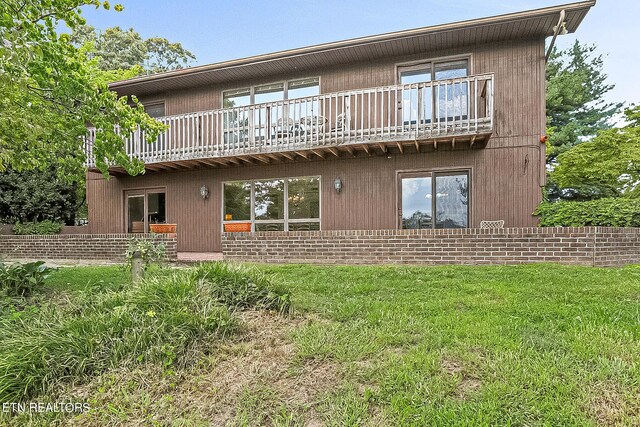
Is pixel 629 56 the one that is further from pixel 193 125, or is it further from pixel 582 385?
pixel 582 385

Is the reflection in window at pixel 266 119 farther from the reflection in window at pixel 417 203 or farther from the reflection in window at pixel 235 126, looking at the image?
the reflection in window at pixel 417 203

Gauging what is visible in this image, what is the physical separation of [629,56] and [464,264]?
70.7ft

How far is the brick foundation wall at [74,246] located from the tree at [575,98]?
1881cm

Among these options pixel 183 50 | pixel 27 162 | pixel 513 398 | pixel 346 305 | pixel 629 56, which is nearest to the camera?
pixel 513 398

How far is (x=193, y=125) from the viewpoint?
9.81m

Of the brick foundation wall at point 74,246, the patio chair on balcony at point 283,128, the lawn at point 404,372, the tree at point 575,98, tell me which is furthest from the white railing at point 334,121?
the tree at point 575,98

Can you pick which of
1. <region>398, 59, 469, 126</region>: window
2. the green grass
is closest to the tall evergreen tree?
<region>398, 59, 469, 126</region>: window

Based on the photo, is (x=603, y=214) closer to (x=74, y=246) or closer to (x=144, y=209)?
(x=144, y=209)

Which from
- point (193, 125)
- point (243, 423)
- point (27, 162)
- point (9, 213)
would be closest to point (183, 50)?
point (9, 213)

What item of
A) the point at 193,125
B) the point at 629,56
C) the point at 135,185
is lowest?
the point at 135,185

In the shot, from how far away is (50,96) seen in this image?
5301 millimetres

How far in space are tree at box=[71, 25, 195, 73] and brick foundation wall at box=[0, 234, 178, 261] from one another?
18114 millimetres

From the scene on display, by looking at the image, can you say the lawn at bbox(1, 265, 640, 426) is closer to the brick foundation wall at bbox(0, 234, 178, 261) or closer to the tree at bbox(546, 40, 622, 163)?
the brick foundation wall at bbox(0, 234, 178, 261)

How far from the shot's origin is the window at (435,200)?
8.58m
